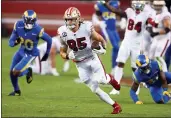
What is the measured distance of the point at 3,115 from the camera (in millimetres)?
10547

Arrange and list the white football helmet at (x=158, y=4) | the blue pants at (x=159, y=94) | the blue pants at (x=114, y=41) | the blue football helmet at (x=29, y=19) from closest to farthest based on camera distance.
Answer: the blue pants at (x=159, y=94), the blue football helmet at (x=29, y=19), the white football helmet at (x=158, y=4), the blue pants at (x=114, y=41)

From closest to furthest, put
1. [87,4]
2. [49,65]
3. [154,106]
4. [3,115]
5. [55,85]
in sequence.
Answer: [3,115] < [154,106] < [55,85] < [49,65] < [87,4]

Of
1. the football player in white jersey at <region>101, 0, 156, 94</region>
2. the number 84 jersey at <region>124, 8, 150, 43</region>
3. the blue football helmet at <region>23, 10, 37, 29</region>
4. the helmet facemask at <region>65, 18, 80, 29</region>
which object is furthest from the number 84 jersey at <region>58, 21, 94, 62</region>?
the number 84 jersey at <region>124, 8, 150, 43</region>

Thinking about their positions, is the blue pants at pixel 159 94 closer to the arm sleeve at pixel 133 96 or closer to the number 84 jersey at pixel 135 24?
the arm sleeve at pixel 133 96

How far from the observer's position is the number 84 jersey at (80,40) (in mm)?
11367

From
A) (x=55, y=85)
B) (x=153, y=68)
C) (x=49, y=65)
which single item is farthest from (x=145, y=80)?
(x=49, y=65)

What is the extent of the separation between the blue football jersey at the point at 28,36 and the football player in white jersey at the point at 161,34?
3.38 metres

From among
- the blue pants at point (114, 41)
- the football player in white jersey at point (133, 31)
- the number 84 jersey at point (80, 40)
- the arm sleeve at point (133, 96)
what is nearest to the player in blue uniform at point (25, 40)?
the football player in white jersey at point (133, 31)

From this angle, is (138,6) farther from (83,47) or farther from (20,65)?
(83,47)

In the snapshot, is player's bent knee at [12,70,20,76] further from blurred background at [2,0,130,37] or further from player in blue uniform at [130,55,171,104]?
blurred background at [2,0,130,37]

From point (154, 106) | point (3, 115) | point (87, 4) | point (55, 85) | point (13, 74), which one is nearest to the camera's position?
point (3, 115)

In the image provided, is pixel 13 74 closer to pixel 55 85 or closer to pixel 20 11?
pixel 55 85

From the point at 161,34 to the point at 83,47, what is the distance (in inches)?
198

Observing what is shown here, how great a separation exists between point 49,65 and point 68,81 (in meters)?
1.62
